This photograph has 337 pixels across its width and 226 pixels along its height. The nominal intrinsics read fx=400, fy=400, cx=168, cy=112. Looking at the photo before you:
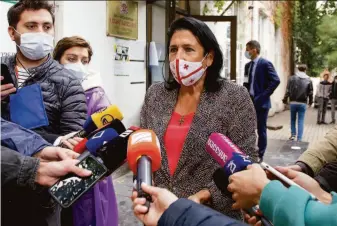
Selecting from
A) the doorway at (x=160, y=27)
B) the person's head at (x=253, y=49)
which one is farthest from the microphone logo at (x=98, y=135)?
the person's head at (x=253, y=49)

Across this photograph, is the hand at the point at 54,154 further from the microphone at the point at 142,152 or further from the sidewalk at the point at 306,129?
the sidewalk at the point at 306,129

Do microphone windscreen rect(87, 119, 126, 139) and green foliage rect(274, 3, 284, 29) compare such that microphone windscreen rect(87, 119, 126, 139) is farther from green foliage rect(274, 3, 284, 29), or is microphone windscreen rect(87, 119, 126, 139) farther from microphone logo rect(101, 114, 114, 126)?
green foliage rect(274, 3, 284, 29)

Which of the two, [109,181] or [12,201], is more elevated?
[12,201]

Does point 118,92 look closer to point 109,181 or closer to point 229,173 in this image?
point 109,181

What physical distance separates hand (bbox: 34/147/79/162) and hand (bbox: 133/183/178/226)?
291 mm

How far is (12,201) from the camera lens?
4.62ft

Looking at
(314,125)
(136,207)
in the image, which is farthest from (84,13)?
(314,125)

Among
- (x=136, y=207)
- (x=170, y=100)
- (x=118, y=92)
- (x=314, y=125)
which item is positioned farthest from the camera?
(x=314, y=125)

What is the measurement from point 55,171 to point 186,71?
1.10 metres

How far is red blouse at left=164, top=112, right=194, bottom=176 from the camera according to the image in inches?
77.1

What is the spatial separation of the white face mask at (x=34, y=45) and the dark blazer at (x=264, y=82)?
4396 mm

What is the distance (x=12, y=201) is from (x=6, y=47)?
1513 millimetres

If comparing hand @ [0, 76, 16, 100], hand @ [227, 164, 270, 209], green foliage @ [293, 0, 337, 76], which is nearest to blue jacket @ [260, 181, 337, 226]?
hand @ [227, 164, 270, 209]

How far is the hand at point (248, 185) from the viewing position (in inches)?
46.3
